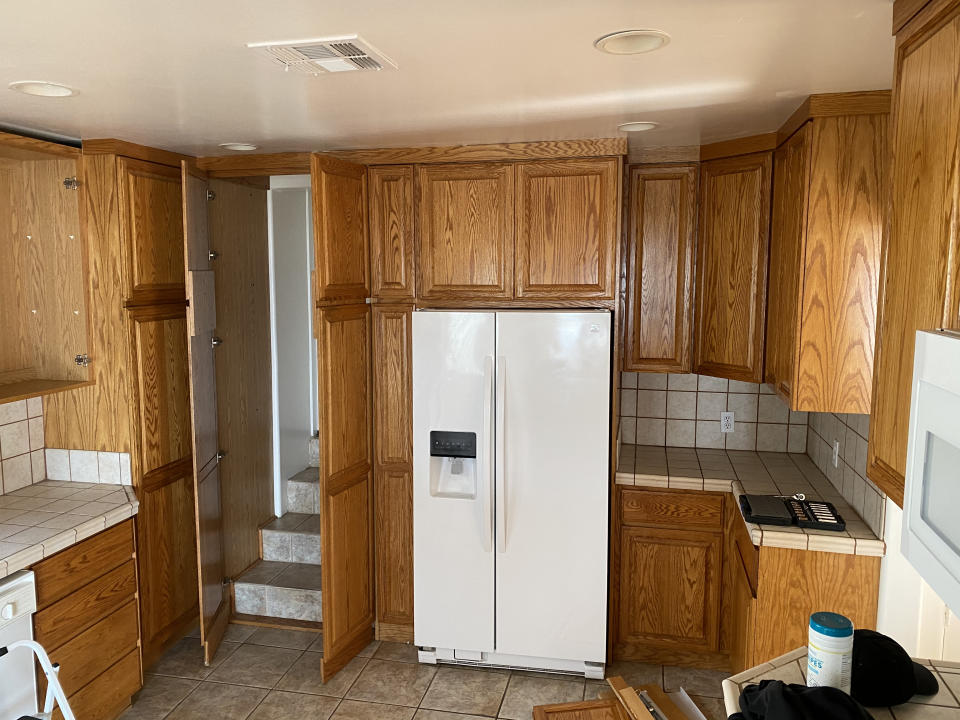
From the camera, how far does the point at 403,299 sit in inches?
132

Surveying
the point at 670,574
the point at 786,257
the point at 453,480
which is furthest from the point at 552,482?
the point at 786,257

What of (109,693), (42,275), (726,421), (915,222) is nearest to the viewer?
(915,222)

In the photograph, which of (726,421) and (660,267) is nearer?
(660,267)

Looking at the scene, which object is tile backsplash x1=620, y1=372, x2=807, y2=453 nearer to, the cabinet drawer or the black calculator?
the cabinet drawer

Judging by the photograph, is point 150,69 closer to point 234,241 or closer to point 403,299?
point 403,299

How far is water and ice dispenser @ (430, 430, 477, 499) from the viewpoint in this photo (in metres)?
3.23

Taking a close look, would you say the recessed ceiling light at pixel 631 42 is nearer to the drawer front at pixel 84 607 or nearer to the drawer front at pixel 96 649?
the drawer front at pixel 84 607

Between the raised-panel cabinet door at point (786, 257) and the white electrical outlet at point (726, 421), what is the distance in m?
0.72

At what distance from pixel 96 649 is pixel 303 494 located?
1589 millimetres

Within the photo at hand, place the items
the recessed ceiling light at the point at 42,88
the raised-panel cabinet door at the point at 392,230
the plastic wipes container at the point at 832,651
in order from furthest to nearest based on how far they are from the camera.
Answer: the raised-panel cabinet door at the point at 392,230 → the recessed ceiling light at the point at 42,88 → the plastic wipes container at the point at 832,651

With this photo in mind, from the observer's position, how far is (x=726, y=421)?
3719mm

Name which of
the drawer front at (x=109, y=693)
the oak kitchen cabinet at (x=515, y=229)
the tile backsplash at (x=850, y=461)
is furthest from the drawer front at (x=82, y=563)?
the tile backsplash at (x=850, y=461)

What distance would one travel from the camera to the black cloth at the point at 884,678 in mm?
1474

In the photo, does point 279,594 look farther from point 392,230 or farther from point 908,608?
point 908,608
